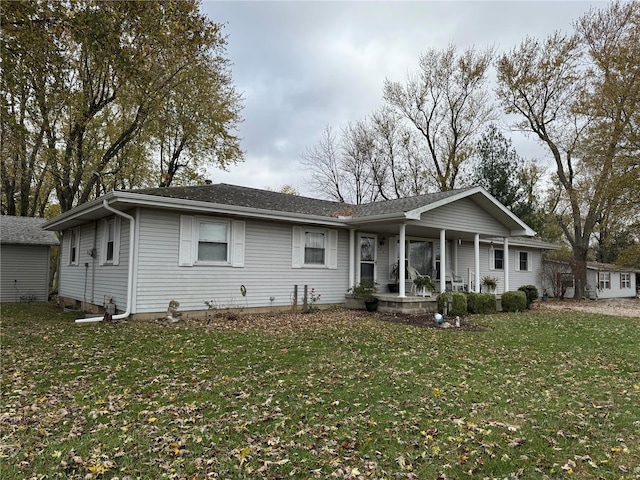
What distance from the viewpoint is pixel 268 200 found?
12711 millimetres

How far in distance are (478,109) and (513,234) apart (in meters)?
13.9

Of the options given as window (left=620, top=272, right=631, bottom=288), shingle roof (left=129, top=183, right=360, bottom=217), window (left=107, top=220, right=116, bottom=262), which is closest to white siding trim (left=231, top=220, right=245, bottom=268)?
shingle roof (left=129, top=183, right=360, bottom=217)

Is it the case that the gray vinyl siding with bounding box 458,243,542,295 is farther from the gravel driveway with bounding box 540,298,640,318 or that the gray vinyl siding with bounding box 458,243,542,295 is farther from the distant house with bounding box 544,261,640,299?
the gravel driveway with bounding box 540,298,640,318

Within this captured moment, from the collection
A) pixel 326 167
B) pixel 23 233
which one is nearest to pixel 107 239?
pixel 23 233

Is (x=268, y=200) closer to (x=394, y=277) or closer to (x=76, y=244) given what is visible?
(x=394, y=277)

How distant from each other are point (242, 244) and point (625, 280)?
1068 inches

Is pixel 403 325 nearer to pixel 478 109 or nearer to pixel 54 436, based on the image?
pixel 54 436

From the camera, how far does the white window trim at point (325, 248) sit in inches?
477

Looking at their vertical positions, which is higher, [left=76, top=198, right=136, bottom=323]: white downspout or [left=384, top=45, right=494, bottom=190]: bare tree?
[left=384, top=45, right=494, bottom=190]: bare tree

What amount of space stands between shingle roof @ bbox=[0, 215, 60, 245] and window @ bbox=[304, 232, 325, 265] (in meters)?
11.7

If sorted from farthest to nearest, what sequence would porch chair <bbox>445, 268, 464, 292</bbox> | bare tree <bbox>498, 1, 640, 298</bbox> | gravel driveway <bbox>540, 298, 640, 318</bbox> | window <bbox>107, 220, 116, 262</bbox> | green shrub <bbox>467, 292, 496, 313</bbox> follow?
1. bare tree <bbox>498, 1, 640, 298</bbox>
2. porch chair <bbox>445, 268, 464, 292</bbox>
3. gravel driveway <bbox>540, 298, 640, 318</bbox>
4. green shrub <bbox>467, 292, 496, 313</bbox>
5. window <bbox>107, 220, 116, 262</bbox>

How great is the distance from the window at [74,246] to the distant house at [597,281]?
72.7 ft

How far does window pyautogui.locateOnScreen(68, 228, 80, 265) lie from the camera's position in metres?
13.9

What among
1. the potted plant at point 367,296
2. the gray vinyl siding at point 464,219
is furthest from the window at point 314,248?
the gray vinyl siding at point 464,219
